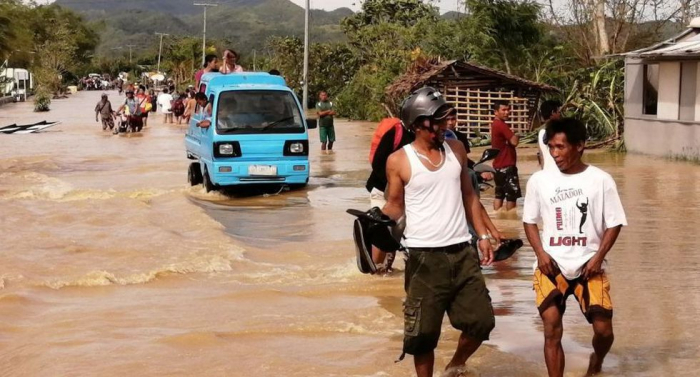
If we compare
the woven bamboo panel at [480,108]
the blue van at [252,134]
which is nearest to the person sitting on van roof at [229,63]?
the blue van at [252,134]

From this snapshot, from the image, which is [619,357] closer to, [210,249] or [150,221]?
[210,249]

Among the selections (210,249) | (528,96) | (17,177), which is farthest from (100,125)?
(210,249)

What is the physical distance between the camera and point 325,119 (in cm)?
2669

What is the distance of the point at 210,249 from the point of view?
11969 mm

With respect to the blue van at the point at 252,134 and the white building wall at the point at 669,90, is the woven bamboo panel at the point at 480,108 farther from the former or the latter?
the blue van at the point at 252,134

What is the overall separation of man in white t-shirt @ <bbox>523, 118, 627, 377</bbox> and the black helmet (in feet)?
2.03

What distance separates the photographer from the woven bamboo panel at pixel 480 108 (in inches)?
1169

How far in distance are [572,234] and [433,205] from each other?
738mm

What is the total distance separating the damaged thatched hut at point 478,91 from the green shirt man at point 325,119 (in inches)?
107

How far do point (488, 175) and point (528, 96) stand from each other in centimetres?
2083

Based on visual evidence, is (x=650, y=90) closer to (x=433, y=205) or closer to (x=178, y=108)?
(x=433, y=205)

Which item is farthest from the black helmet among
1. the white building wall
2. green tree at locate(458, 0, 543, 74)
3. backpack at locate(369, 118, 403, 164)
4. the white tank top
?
green tree at locate(458, 0, 543, 74)

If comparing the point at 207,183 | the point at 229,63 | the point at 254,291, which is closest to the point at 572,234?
the point at 254,291

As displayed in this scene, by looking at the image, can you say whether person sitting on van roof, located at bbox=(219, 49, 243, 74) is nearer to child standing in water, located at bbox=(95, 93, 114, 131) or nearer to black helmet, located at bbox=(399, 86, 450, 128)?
black helmet, located at bbox=(399, 86, 450, 128)
